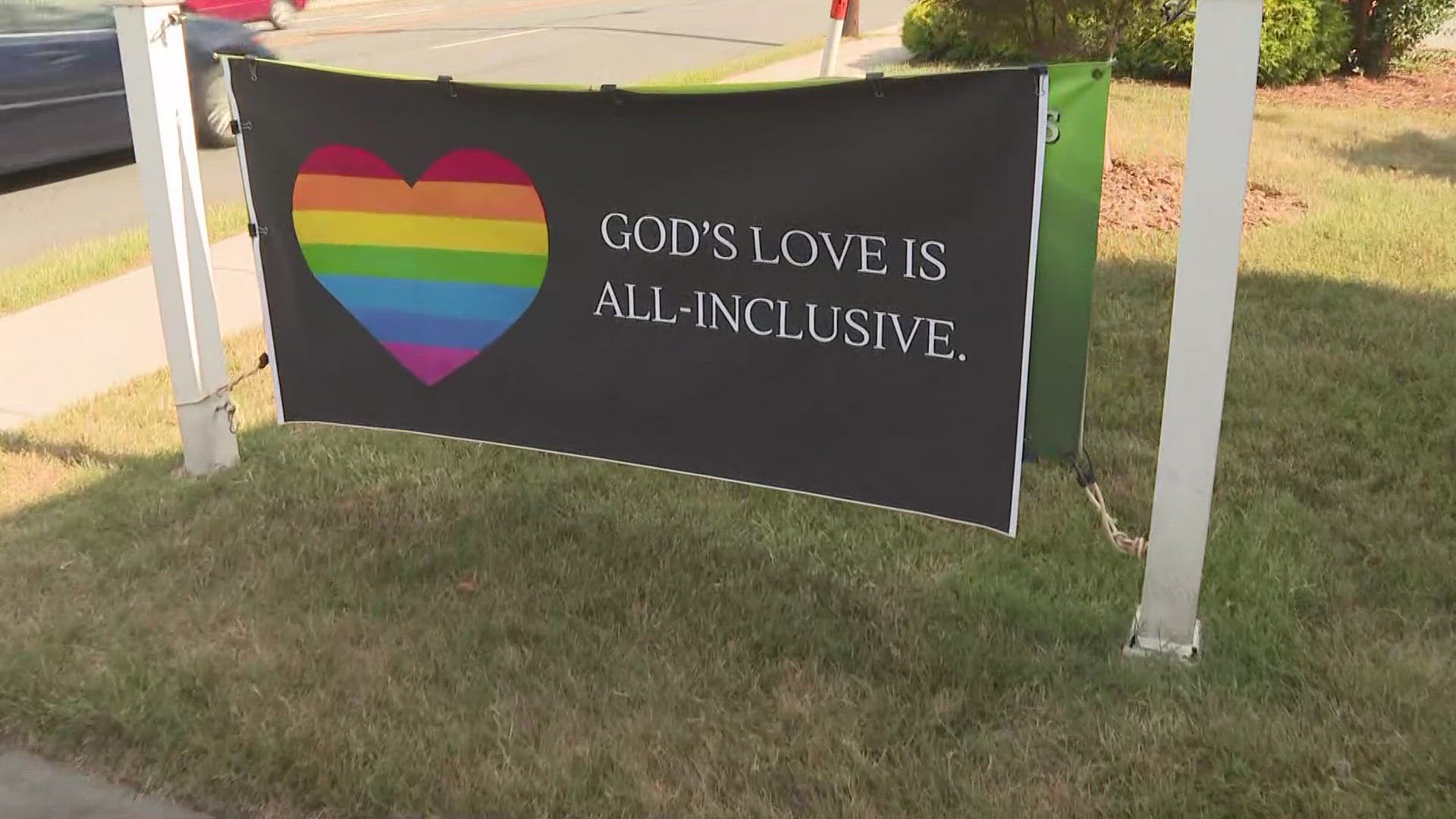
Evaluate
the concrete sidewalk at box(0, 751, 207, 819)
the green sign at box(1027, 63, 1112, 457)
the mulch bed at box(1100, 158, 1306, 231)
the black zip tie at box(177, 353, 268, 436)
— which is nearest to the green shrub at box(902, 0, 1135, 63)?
the mulch bed at box(1100, 158, 1306, 231)

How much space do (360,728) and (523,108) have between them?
1.58m

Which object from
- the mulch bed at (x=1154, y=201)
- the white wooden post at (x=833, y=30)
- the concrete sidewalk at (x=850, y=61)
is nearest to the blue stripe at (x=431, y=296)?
the mulch bed at (x=1154, y=201)

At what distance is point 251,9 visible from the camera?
17234 millimetres

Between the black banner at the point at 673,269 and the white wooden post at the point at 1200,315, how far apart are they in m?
0.34

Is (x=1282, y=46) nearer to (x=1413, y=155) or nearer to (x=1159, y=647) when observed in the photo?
(x=1413, y=155)

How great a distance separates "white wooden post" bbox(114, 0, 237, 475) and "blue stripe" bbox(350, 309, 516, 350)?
637mm

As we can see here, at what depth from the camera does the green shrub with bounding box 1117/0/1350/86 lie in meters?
11.8

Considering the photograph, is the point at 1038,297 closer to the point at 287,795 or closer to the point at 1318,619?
the point at 1318,619

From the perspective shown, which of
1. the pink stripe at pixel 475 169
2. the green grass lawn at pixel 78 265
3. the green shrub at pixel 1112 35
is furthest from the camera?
the green shrub at pixel 1112 35

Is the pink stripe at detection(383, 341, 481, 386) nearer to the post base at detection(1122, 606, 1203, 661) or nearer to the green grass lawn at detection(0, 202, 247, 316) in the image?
the post base at detection(1122, 606, 1203, 661)

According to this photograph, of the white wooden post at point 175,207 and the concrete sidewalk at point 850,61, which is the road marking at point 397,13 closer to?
the concrete sidewalk at point 850,61

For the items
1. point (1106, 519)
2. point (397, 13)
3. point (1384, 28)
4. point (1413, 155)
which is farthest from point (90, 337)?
point (397, 13)

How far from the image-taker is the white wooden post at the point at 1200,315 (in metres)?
2.68

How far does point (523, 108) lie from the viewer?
3.30m
